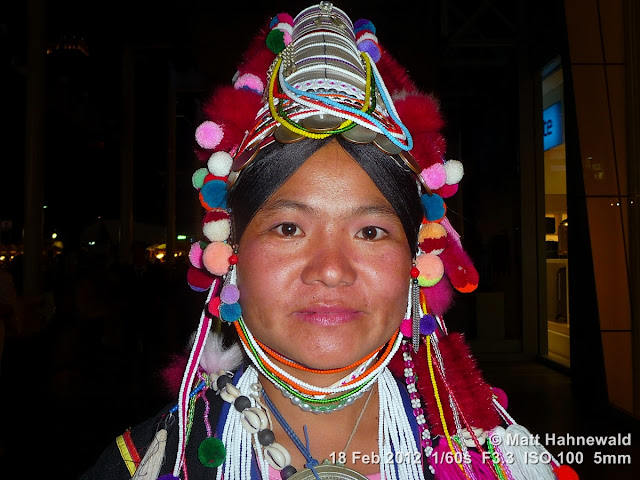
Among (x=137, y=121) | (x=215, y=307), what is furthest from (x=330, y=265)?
(x=137, y=121)

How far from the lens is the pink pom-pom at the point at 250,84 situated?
1588 mm

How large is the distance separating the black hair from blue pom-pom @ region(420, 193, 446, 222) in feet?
0.23

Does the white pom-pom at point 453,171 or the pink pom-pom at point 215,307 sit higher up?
the white pom-pom at point 453,171

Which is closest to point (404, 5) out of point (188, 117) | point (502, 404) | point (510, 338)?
point (510, 338)

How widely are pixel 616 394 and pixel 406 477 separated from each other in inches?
168

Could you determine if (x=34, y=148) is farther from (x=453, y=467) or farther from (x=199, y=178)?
(x=453, y=467)

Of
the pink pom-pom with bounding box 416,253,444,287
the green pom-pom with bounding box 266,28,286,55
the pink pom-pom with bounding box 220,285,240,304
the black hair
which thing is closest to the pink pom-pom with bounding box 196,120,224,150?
the black hair

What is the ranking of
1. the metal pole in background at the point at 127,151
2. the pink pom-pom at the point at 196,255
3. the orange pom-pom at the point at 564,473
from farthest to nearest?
the metal pole in background at the point at 127,151 < the pink pom-pom at the point at 196,255 < the orange pom-pom at the point at 564,473

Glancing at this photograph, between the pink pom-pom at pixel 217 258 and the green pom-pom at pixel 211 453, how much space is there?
0.47 m

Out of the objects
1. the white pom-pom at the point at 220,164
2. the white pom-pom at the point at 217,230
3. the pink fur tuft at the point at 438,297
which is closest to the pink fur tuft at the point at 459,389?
the pink fur tuft at the point at 438,297

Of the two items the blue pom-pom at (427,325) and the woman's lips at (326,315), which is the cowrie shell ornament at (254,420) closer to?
the woman's lips at (326,315)

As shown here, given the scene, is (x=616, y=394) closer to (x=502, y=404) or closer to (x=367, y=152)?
(x=502, y=404)

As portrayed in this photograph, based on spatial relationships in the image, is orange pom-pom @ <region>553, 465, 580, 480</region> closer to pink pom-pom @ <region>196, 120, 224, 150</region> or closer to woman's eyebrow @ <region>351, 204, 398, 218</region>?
woman's eyebrow @ <region>351, 204, 398, 218</region>

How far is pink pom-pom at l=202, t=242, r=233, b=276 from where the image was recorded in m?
1.43
